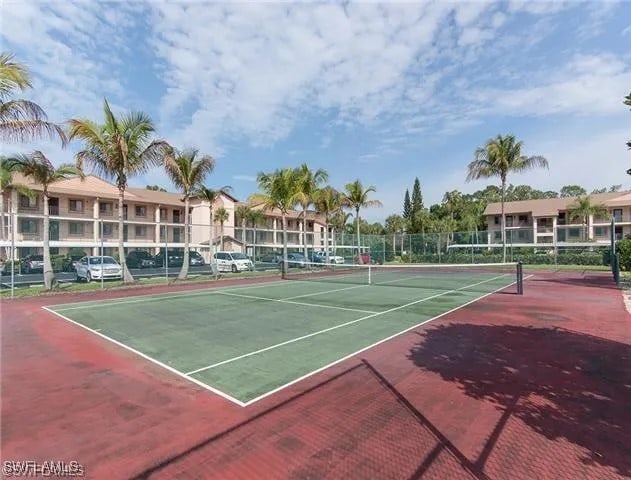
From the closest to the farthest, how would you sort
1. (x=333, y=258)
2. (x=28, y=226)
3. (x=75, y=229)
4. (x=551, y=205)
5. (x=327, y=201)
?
(x=28, y=226), (x=327, y=201), (x=75, y=229), (x=333, y=258), (x=551, y=205)

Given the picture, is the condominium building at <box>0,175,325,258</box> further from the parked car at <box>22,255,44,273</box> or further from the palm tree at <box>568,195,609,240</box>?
the palm tree at <box>568,195,609,240</box>

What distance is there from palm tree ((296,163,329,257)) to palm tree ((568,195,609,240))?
124 feet

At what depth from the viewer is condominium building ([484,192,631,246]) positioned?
54.0 meters

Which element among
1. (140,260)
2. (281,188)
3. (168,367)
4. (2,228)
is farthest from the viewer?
(140,260)

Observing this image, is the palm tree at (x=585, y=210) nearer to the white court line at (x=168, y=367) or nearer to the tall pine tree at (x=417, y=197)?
the tall pine tree at (x=417, y=197)

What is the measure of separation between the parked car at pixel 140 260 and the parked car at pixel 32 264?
27.8 feet

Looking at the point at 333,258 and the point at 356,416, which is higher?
the point at 333,258

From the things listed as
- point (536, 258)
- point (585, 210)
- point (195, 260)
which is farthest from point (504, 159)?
point (195, 260)

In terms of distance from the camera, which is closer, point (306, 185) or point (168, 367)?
point (168, 367)

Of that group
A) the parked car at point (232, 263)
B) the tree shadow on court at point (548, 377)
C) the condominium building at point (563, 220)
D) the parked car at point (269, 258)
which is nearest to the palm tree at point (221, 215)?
the parked car at point (269, 258)

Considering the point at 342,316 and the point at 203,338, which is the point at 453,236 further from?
the point at 203,338

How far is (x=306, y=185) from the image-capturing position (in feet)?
113

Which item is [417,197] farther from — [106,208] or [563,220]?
[106,208]

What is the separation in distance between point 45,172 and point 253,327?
50.6 ft
